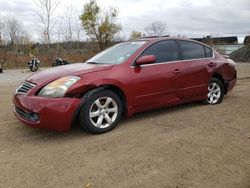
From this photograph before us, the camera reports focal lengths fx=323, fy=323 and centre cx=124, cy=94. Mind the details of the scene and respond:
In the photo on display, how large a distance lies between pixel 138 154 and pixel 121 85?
1369 mm

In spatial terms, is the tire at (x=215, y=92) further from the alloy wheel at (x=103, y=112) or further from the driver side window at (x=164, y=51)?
the alloy wheel at (x=103, y=112)

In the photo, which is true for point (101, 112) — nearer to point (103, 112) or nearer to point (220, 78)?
point (103, 112)

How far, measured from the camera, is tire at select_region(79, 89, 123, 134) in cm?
461

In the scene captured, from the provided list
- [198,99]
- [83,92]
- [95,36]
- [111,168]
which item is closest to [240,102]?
[198,99]

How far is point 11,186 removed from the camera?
3246mm

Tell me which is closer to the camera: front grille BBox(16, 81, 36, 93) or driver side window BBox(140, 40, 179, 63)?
front grille BBox(16, 81, 36, 93)

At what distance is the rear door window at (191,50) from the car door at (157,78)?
0.21 metres

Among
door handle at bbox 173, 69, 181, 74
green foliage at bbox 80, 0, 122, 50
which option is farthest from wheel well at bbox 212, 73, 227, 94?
green foliage at bbox 80, 0, 122, 50

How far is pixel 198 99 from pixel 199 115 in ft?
2.09

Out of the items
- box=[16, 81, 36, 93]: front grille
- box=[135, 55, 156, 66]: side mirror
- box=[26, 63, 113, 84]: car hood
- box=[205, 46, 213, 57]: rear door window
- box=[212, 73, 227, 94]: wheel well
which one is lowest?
box=[212, 73, 227, 94]: wheel well

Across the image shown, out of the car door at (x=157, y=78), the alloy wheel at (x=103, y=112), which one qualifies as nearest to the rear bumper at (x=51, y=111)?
the alloy wheel at (x=103, y=112)

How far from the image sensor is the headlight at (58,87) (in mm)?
4492

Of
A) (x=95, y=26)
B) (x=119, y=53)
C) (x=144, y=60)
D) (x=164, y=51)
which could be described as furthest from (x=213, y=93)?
(x=95, y=26)

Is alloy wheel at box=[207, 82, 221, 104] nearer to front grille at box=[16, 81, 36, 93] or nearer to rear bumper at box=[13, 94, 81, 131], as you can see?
rear bumper at box=[13, 94, 81, 131]
